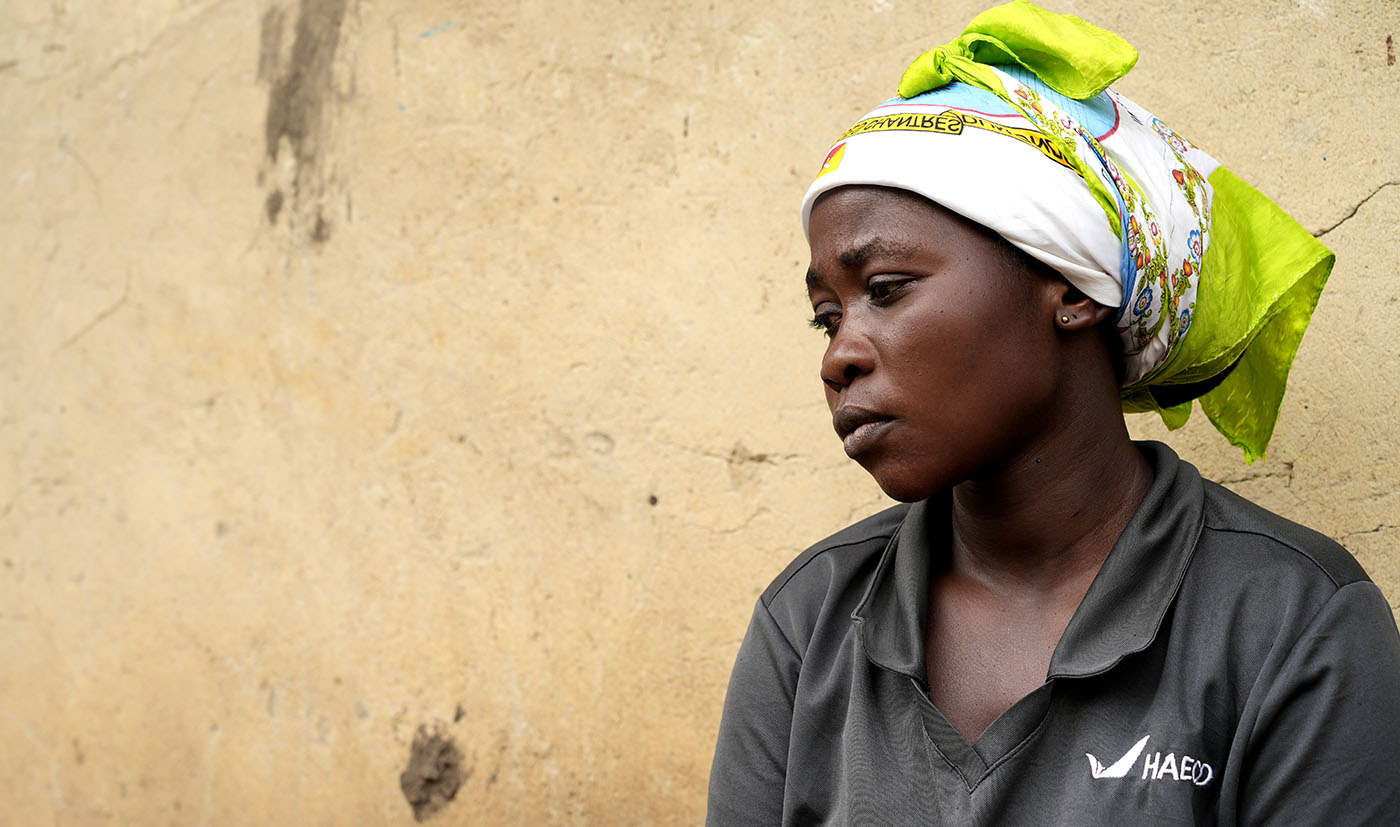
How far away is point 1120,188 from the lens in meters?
1.43

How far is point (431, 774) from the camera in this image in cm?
267

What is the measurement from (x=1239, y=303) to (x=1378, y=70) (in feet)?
1.83

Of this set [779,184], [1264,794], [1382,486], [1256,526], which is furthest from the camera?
[779,184]

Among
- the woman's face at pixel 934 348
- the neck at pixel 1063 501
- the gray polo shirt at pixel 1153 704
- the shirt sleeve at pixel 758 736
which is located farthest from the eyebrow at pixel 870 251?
the shirt sleeve at pixel 758 736

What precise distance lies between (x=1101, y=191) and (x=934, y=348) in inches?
→ 11.0

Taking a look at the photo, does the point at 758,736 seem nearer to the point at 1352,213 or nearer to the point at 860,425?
the point at 860,425

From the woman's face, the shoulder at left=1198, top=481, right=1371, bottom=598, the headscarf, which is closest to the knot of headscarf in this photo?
the headscarf

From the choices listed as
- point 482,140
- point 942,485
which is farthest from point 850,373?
point 482,140

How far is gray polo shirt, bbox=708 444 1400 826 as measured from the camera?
123 cm

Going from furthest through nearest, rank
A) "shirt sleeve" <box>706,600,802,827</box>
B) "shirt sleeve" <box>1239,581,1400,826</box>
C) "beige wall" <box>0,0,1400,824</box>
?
"beige wall" <box>0,0,1400,824</box> < "shirt sleeve" <box>706,600,802,827</box> < "shirt sleeve" <box>1239,581,1400,826</box>

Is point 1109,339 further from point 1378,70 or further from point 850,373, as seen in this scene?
point 1378,70

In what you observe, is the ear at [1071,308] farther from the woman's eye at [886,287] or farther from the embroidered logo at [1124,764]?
the embroidered logo at [1124,764]

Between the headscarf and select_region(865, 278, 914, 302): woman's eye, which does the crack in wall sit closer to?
the headscarf

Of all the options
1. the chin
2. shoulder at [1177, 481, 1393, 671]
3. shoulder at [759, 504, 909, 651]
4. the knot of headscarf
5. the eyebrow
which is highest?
the knot of headscarf
